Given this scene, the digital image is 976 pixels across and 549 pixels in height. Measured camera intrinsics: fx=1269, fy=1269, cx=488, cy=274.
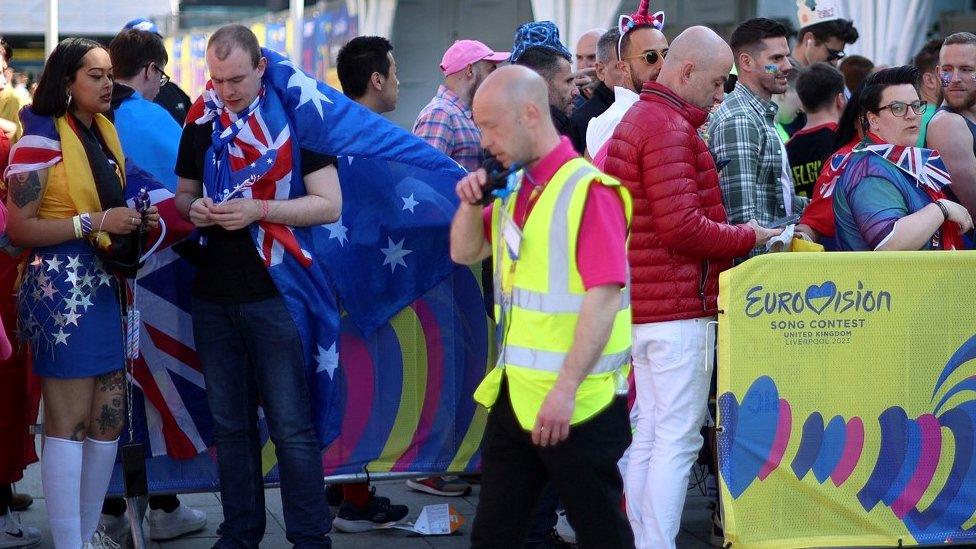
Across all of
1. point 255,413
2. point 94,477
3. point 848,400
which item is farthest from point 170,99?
point 848,400

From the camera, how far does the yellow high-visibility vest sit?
11.2 feet

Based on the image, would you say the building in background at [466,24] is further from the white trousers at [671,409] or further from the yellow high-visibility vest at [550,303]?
the yellow high-visibility vest at [550,303]

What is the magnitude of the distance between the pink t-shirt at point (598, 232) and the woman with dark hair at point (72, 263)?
73.2 inches

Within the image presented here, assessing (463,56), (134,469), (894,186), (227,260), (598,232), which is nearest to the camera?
(598,232)

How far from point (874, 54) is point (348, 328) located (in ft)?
24.2

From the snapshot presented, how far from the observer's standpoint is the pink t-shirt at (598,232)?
3355mm

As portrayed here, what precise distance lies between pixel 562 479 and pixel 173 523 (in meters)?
2.61

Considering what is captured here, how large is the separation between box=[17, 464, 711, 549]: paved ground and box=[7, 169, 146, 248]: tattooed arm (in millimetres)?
1498

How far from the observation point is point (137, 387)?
517cm

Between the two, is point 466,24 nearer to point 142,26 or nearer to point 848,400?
point 142,26

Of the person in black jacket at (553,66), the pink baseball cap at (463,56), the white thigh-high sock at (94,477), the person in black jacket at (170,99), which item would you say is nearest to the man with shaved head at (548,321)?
the white thigh-high sock at (94,477)

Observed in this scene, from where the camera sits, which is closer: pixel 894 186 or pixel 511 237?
pixel 511 237

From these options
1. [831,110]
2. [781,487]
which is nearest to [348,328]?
[781,487]

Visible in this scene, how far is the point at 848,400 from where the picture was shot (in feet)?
16.1
